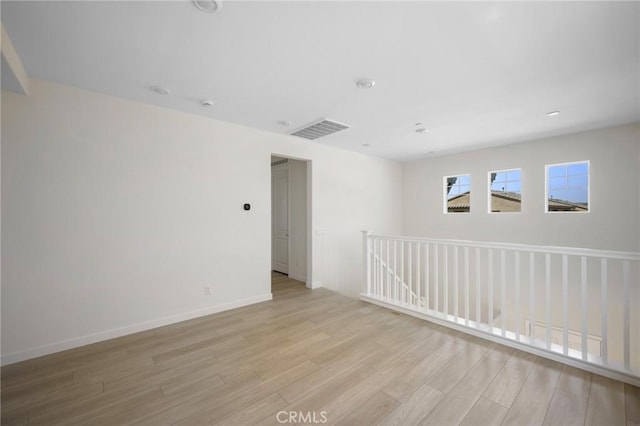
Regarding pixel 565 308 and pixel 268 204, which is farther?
pixel 268 204

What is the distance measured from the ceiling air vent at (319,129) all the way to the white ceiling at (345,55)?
28 centimetres

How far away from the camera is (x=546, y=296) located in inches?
99.0

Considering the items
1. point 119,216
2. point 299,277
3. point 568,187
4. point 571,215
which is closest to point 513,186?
point 568,187

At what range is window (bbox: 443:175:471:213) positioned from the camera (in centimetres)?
577

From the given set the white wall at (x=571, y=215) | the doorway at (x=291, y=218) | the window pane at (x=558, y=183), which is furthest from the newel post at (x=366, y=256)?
the window pane at (x=558, y=183)

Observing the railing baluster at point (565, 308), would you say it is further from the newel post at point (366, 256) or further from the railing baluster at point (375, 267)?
the newel post at point (366, 256)

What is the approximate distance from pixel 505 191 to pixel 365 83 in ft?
14.1

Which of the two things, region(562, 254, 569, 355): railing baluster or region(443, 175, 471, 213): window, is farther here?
region(443, 175, 471, 213): window

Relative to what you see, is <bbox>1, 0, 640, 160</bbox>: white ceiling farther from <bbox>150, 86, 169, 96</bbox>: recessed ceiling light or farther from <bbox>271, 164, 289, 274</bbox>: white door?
<bbox>271, 164, 289, 274</bbox>: white door

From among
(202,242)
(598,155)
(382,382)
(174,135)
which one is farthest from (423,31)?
(598,155)

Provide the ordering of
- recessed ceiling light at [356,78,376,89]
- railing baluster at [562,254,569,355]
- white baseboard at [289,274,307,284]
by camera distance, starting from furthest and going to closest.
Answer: white baseboard at [289,274,307,284] < recessed ceiling light at [356,78,376,89] < railing baluster at [562,254,569,355]

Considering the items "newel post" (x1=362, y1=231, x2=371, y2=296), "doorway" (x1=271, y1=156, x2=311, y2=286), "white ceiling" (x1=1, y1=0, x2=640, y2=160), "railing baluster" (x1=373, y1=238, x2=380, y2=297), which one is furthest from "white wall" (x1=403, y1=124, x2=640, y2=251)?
"doorway" (x1=271, y1=156, x2=311, y2=286)

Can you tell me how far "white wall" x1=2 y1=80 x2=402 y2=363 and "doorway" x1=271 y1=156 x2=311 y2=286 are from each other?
103 cm

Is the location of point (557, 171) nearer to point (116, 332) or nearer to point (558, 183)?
point (558, 183)
